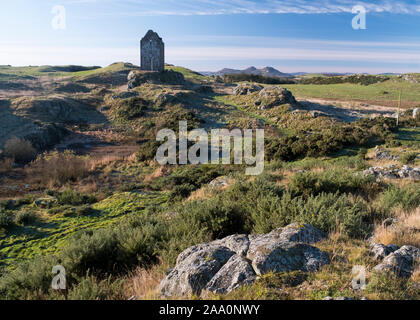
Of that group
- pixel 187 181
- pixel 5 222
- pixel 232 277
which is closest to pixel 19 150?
pixel 5 222

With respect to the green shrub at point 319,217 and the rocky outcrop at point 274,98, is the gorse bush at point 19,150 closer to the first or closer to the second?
the green shrub at point 319,217

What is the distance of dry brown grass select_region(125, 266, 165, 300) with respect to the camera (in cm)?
329

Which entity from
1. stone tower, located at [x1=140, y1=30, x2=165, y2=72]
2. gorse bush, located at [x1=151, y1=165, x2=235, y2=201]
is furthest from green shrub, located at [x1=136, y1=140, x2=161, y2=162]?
stone tower, located at [x1=140, y1=30, x2=165, y2=72]

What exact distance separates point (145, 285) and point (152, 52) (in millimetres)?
56652

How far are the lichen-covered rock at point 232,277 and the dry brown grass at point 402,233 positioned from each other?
2.56m

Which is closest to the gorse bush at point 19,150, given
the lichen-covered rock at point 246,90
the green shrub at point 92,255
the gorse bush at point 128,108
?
the gorse bush at point 128,108

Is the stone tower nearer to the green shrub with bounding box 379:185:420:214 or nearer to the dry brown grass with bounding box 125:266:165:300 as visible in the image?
the green shrub with bounding box 379:185:420:214

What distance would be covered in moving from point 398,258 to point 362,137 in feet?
58.0

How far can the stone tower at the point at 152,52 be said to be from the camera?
5281cm

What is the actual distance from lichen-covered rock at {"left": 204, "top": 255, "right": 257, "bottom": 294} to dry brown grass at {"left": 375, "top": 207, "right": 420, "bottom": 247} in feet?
8.41

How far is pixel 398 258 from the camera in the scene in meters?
A: 3.34

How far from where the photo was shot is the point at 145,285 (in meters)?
3.58
